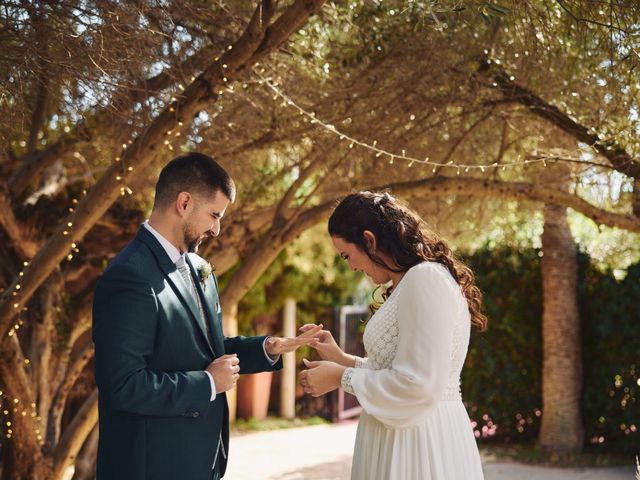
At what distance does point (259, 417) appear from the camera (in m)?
11.2

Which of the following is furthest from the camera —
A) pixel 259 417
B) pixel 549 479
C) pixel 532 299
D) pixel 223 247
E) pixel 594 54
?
pixel 259 417

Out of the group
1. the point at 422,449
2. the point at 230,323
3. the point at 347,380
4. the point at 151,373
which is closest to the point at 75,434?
the point at 230,323

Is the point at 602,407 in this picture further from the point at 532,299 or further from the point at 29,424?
the point at 29,424

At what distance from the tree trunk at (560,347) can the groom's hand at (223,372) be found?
6.03 metres

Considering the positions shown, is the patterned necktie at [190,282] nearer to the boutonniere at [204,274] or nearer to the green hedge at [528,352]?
the boutonniere at [204,274]

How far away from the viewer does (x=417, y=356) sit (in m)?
2.53

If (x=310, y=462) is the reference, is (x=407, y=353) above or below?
above

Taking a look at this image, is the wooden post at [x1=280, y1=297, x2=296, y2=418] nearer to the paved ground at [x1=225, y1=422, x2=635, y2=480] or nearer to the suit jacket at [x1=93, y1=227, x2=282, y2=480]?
the paved ground at [x1=225, y1=422, x2=635, y2=480]

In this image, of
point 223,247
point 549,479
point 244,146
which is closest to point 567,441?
point 549,479

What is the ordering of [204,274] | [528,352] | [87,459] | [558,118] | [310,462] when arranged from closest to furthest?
[204,274] → [558,118] → [87,459] → [310,462] → [528,352]

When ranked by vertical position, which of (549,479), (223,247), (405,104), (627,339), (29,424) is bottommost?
(549,479)

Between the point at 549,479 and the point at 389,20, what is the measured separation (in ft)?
14.9

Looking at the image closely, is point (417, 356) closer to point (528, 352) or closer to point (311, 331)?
point (311, 331)

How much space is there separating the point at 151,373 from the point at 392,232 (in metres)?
0.95
